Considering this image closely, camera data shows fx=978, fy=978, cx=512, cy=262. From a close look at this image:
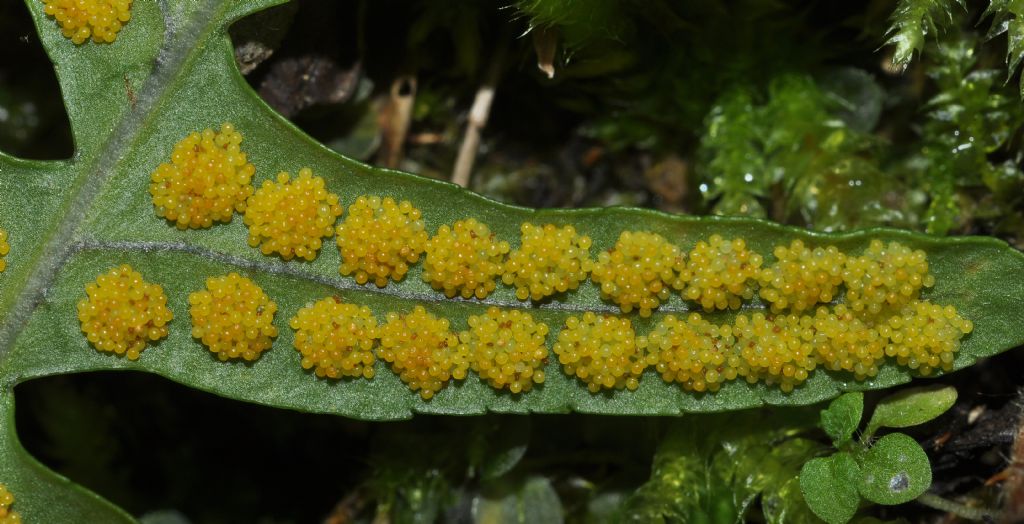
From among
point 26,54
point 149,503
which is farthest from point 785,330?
point 26,54

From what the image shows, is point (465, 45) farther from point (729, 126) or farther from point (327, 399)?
point (327, 399)

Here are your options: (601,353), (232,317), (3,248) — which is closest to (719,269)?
(601,353)

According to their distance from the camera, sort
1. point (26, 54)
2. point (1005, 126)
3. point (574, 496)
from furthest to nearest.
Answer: point (26, 54), point (574, 496), point (1005, 126)

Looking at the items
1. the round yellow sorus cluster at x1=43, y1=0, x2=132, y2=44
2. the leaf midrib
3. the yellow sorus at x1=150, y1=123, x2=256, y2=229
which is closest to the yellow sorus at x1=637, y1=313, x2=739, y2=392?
the yellow sorus at x1=150, y1=123, x2=256, y2=229

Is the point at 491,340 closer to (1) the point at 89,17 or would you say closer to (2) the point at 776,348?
(2) the point at 776,348

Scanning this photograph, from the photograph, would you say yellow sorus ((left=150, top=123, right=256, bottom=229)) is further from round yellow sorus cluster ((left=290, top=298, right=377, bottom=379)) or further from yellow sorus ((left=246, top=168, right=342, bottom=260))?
round yellow sorus cluster ((left=290, top=298, right=377, bottom=379))

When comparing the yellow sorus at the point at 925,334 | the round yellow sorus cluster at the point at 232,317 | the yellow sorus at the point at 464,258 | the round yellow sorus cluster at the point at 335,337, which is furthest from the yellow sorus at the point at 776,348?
the round yellow sorus cluster at the point at 232,317

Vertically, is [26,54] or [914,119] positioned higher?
[914,119]
